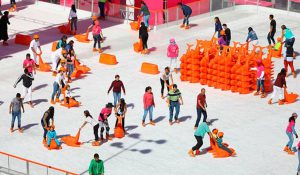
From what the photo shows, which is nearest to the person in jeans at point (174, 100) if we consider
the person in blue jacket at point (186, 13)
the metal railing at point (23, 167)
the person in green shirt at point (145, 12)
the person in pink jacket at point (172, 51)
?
the person in pink jacket at point (172, 51)

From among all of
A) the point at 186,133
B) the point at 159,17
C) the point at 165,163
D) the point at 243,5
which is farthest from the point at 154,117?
the point at 243,5

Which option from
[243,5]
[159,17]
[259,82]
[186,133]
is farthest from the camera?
[243,5]

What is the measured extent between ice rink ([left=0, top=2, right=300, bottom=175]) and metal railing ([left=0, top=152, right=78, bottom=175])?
226cm

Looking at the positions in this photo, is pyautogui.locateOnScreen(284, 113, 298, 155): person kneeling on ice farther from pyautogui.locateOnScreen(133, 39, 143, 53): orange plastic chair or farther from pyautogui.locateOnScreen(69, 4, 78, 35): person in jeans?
pyautogui.locateOnScreen(69, 4, 78, 35): person in jeans

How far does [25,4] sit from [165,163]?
78.0 feet

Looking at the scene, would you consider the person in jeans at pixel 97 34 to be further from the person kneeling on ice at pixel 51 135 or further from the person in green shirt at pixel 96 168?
the person in green shirt at pixel 96 168

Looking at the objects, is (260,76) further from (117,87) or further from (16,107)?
(16,107)

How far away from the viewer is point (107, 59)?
4300cm

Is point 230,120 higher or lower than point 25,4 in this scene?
lower

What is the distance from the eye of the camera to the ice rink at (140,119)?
106 ft

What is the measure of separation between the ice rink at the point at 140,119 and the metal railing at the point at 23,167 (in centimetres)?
226

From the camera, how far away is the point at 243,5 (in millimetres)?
52875

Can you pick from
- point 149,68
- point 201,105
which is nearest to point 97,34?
point 149,68

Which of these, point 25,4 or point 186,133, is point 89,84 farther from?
point 25,4
